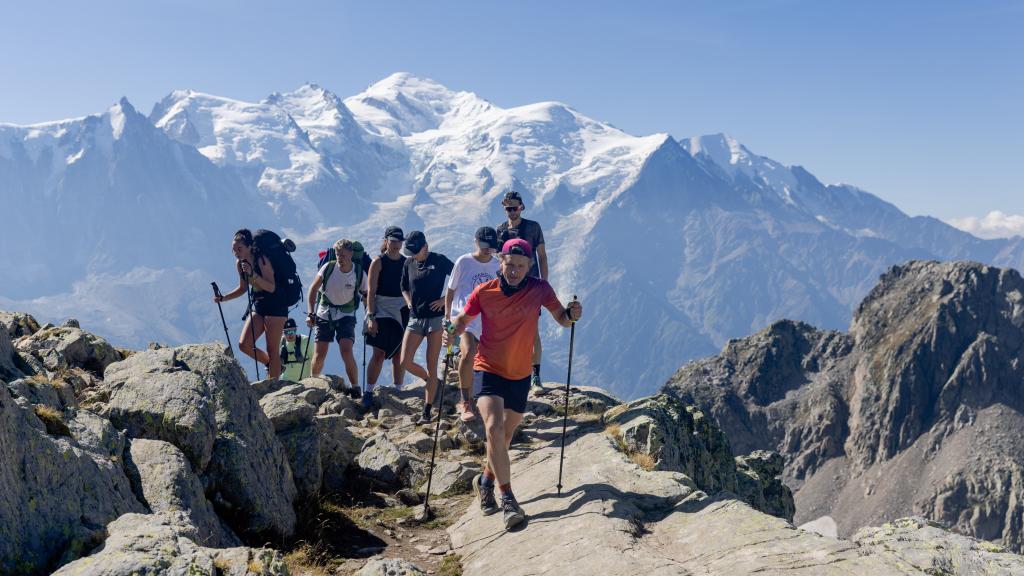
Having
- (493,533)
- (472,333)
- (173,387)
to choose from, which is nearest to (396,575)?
(493,533)

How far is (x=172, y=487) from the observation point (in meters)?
9.09

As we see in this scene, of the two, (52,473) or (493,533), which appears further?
(493,533)

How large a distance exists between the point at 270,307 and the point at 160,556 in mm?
13147

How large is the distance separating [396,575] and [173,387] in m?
4.66

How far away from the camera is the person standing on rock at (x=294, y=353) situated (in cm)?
2130

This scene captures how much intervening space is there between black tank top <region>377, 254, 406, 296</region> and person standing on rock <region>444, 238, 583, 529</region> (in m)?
7.68

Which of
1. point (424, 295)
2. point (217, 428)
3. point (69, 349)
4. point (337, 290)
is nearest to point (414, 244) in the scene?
point (424, 295)

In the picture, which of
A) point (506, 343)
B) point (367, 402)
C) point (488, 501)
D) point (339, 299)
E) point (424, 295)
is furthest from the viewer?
point (339, 299)

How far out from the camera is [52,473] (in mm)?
7629

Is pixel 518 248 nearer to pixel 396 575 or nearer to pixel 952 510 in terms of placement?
pixel 396 575

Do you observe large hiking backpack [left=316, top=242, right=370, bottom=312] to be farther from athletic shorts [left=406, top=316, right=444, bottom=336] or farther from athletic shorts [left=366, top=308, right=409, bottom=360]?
athletic shorts [left=406, top=316, right=444, bottom=336]

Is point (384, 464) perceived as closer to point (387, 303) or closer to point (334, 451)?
point (334, 451)

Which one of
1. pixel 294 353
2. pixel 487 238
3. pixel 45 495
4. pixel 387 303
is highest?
pixel 487 238

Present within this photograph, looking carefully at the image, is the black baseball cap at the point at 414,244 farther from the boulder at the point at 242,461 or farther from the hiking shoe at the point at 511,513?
the hiking shoe at the point at 511,513
